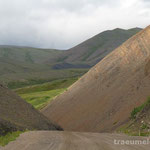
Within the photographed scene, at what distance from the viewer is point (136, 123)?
81.9 ft

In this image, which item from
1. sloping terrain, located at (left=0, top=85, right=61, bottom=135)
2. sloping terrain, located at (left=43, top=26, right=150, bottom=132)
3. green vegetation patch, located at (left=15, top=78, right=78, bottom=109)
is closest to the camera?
sloping terrain, located at (left=0, top=85, right=61, bottom=135)

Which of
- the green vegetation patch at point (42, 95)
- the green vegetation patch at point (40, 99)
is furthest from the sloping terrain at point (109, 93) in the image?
the green vegetation patch at point (42, 95)

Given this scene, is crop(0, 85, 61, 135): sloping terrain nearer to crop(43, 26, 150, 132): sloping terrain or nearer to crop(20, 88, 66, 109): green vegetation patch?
crop(43, 26, 150, 132): sloping terrain

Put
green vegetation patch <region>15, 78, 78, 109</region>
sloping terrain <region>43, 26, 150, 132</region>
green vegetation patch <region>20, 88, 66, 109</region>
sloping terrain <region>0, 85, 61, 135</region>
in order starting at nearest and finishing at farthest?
sloping terrain <region>0, 85, 61, 135</region>
sloping terrain <region>43, 26, 150, 132</region>
green vegetation patch <region>20, 88, 66, 109</region>
green vegetation patch <region>15, 78, 78, 109</region>

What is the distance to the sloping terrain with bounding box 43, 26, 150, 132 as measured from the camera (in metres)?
37.0

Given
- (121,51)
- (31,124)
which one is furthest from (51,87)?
(31,124)

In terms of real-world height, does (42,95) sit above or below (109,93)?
below

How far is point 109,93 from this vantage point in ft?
145

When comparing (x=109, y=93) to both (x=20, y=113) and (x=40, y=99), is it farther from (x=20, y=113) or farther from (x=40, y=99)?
(x=40, y=99)

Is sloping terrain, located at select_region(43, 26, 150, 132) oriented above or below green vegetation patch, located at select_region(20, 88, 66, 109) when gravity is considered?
above

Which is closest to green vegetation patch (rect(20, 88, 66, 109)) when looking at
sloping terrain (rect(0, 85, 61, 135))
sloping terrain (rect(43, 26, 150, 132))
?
sloping terrain (rect(43, 26, 150, 132))

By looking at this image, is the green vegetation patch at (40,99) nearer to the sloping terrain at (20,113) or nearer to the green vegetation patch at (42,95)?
the green vegetation patch at (42,95)

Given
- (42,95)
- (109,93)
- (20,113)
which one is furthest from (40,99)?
(20,113)

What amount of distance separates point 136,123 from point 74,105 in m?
24.9
